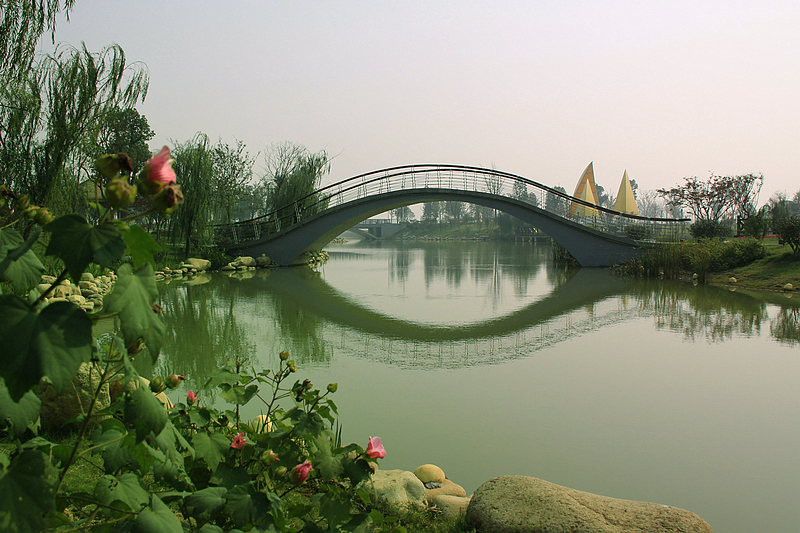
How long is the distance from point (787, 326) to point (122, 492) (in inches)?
348

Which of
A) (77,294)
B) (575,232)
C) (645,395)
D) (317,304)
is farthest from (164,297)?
(575,232)

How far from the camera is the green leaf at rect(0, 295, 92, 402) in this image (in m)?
0.77

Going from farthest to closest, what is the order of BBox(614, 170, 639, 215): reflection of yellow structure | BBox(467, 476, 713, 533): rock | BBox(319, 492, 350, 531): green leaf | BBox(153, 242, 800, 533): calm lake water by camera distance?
BBox(614, 170, 639, 215): reflection of yellow structure, BBox(153, 242, 800, 533): calm lake water, BBox(467, 476, 713, 533): rock, BBox(319, 492, 350, 531): green leaf

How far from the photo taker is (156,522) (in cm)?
103

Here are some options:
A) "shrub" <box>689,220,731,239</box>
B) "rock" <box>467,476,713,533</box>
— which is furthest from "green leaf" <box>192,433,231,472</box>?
"shrub" <box>689,220,731,239</box>

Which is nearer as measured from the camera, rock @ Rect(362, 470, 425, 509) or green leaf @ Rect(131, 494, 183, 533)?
green leaf @ Rect(131, 494, 183, 533)

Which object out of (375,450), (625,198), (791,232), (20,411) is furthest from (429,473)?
(625,198)

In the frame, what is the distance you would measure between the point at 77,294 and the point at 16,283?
323 inches

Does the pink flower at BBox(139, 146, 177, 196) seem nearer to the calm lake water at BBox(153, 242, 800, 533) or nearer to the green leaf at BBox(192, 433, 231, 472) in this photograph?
the green leaf at BBox(192, 433, 231, 472)

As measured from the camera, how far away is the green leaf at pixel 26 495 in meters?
0.84

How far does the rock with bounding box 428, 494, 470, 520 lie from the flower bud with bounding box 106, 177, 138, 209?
2.13m

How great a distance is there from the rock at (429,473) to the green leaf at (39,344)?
7.91 ft

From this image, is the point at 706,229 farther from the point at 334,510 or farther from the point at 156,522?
the point at 156,522

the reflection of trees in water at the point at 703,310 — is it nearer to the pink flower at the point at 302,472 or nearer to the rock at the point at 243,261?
the pink flower at the point at 302,472
